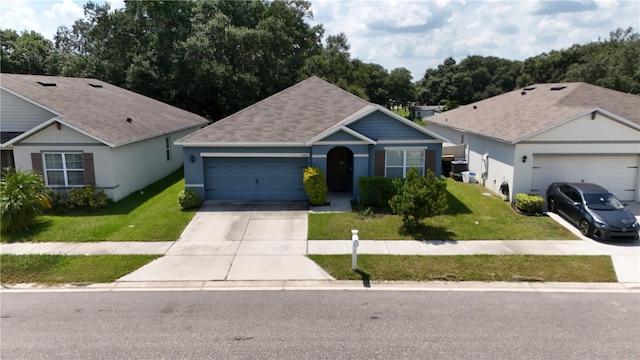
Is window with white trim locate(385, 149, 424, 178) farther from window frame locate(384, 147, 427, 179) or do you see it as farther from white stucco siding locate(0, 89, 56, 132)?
white stucco siding locate(0, 89, 56, 132)

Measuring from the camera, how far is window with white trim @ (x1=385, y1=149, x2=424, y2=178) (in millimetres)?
18172

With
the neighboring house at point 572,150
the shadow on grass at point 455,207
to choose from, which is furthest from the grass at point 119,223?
the neighboring house at point 572,150

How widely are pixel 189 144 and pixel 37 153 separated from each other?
642cm

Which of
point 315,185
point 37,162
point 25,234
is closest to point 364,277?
point 315,185

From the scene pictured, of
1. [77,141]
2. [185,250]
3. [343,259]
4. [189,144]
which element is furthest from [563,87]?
[77,141]

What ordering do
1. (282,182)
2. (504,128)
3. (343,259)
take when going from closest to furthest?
(343,259), (282,182), (504,128)

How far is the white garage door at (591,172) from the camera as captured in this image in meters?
17.5

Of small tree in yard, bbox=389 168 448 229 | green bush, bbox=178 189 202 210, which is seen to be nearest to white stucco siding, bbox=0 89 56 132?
green bush, bbox=178 189 202 210

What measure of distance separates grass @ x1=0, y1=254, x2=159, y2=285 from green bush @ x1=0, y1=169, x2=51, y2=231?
2322 millimetres

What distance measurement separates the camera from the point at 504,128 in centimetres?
1978

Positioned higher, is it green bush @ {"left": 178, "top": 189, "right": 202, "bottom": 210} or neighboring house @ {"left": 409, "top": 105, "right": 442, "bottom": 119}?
neighboring house @ {"left": 409, "top": 105, "right": 442, "bottom": 119}

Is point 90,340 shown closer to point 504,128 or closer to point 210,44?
point 504,128

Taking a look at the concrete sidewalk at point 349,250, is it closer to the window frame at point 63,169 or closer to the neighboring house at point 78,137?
the window frame at point 63,169

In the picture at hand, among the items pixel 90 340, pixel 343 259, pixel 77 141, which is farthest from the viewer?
pixel 77 141
